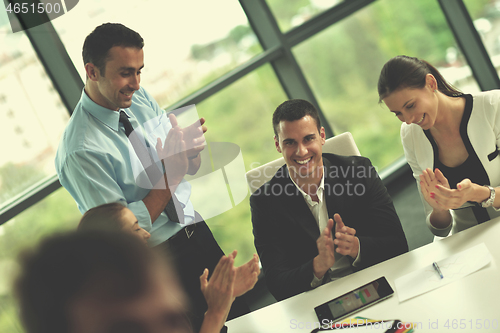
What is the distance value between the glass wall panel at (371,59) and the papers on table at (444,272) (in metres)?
1.99

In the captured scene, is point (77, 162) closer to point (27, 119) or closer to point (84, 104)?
point (84, 104)

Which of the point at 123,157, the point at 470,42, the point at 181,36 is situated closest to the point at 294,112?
the point at 123,157

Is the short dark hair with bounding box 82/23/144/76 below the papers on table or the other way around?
the other way around

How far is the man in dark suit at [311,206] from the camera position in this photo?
61.3 inches

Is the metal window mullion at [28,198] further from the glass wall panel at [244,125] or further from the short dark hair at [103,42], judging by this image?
the glass wall panel at [244,125]

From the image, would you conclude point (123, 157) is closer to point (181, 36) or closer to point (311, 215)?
point (311, 215)

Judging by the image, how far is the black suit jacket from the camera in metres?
1.58

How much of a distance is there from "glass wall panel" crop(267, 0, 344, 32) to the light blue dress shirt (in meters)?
1.66

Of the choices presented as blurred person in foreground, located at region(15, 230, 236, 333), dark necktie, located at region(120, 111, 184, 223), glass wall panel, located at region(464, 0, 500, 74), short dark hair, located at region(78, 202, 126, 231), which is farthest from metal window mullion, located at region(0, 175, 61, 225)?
glass wall panel, located at region(464, 0, 500, 74)

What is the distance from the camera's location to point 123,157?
5.28 feet

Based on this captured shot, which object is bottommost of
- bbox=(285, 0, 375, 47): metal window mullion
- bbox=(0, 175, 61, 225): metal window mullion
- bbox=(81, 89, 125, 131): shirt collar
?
bbox=(0, 175, 61, 225): metal window mullion

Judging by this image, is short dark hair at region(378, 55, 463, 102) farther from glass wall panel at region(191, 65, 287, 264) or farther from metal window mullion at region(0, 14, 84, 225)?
metal window mullion at region(0, 14, 84, 225)

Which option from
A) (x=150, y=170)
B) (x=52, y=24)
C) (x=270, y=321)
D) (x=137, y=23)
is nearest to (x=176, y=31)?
(x=137, y=23)

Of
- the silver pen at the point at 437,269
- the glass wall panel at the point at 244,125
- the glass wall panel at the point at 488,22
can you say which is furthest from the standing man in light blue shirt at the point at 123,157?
the glass wall panel at the point at 488,22
